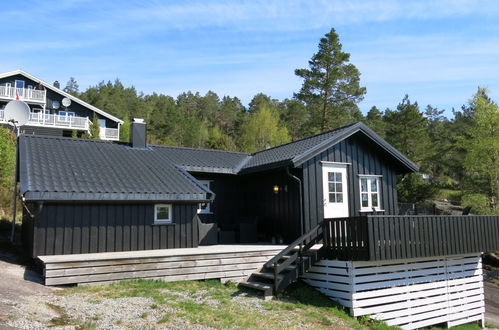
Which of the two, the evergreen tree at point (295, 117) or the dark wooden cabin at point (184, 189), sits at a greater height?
the evergreen tree at point (295, 117)

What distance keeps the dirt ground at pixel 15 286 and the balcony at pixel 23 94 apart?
82.4ft

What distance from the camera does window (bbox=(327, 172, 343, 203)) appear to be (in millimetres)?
12898

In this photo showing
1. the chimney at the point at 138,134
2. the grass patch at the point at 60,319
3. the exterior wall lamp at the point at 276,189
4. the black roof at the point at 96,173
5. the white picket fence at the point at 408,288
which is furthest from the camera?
the chimney at the point at 138,134

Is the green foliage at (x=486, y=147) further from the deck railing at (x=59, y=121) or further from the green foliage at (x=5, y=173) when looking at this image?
the deck railing at (x=59, y=121)

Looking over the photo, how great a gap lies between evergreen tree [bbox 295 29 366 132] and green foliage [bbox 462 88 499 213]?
9.60 metres

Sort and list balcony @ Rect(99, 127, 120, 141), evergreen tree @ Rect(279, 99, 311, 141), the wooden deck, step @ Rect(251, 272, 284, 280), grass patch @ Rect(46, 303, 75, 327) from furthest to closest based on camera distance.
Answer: evergreen tree @ Rect(279, 99, 311, 141) → balcony @ Rect(99, 127, 120, 141) → step @ Rect(251, 272, 284, 280) → the wooden deck → grass patch @ Rect(46, 303, 75, 327)

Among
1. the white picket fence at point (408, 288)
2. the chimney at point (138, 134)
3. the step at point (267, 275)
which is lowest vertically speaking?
the white picket fence at point (408, 288)

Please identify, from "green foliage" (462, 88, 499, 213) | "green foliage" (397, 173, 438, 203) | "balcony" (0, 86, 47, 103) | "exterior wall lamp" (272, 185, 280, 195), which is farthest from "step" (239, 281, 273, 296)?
"balcony" (0, 86, 47, 103)

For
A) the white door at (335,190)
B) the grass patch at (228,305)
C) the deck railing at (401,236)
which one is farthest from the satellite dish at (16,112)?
the deck railing at (401,236)

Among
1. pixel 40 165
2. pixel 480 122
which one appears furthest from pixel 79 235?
pixel 480 122

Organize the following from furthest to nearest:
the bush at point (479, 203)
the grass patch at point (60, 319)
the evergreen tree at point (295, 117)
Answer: the evergreen tree at point (295, 117)
the bush at point (479, 203)
the grass patch at point (60, 319)

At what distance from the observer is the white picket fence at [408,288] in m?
9.84

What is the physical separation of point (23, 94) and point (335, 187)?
95.8 ft

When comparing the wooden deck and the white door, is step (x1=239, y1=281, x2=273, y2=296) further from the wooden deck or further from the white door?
the white door
